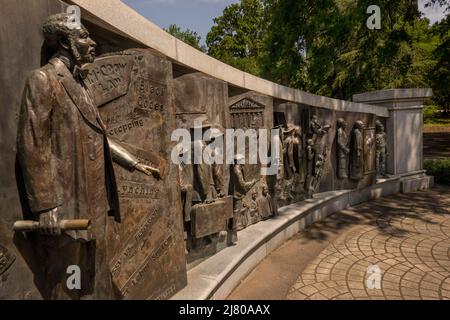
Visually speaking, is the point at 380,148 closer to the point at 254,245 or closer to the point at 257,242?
the point at 257,242

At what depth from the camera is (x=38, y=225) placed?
1987 millimetres

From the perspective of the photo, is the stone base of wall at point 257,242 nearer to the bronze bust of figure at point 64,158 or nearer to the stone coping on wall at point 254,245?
the stone coping on wall at point 254,245

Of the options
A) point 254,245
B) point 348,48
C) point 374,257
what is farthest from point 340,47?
point 254,245

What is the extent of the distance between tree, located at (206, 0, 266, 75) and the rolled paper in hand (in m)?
28.7

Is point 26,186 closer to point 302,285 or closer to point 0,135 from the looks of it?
point 0,135

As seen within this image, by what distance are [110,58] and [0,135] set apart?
3.66 ft

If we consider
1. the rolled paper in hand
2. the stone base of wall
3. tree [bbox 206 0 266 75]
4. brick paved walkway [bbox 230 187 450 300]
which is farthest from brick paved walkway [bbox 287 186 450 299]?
tree [bbox 206 0 266 75]

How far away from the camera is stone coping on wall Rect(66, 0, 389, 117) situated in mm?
2531

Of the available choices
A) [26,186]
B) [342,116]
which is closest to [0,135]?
[26,186]

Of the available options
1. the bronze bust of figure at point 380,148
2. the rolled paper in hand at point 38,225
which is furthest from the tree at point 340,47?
the rolled paper in hand at point 38,225

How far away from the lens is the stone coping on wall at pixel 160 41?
2.53 meters

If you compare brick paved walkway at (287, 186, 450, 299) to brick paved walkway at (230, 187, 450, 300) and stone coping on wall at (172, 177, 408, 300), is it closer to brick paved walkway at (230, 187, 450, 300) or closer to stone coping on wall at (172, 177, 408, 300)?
brick paved walkway at (230, 187, 450, 300)

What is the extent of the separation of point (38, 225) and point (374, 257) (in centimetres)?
447

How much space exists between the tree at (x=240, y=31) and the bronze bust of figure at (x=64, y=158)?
28207mm
